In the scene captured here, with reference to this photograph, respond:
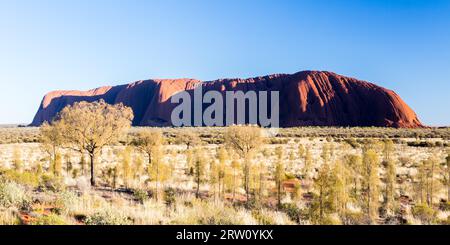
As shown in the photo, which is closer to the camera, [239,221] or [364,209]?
[239,221]

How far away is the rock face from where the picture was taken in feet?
328

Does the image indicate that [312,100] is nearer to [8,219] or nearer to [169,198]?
[169,198]

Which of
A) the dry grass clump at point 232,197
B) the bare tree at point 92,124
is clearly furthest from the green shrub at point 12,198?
the bare tree at point 92,124

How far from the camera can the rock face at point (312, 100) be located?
99875 mm

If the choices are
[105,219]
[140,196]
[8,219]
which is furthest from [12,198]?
[140,196]

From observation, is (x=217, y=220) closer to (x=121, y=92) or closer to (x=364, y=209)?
(x=364, y=209)

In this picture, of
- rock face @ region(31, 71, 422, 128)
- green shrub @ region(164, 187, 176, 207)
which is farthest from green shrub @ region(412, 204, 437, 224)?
rock face @ region(31, 71, 422, 128)

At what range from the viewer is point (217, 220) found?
23.8ft

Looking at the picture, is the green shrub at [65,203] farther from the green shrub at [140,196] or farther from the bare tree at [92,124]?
the bare tree at [92,124]

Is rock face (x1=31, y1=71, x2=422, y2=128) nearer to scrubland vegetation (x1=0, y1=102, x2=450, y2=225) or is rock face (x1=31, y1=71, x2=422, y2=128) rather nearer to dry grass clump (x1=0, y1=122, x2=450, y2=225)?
scrubland vegetation (x1=0, y1=102, x2=450, y2=225)

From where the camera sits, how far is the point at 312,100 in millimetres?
106688
